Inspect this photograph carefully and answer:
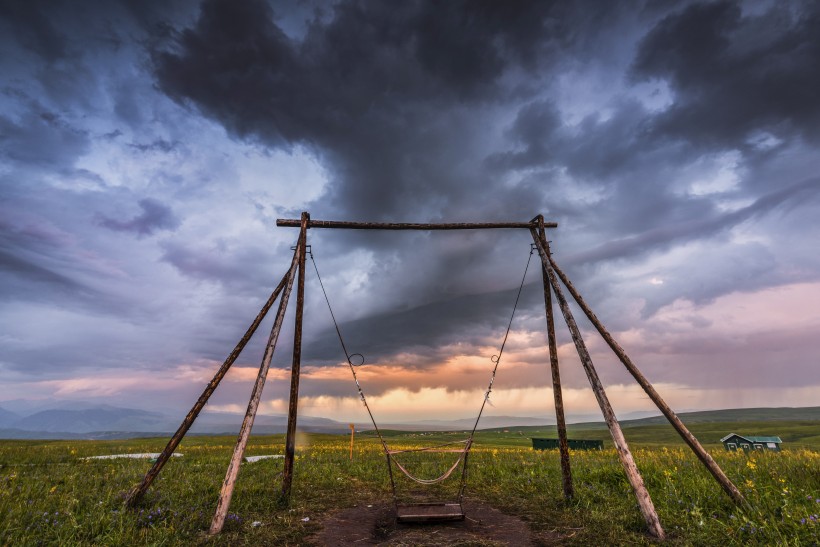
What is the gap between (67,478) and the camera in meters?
9.26

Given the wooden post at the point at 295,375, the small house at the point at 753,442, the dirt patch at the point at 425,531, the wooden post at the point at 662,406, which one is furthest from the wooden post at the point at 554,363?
the small house at the point at 753,442

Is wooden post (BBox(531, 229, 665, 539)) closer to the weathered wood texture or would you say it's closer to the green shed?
the weathered wood texture

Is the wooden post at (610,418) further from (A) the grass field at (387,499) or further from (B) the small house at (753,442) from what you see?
(B) the small house at (753,442)

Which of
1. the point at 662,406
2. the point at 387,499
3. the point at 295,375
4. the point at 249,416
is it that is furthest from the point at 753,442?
the point at 249,416

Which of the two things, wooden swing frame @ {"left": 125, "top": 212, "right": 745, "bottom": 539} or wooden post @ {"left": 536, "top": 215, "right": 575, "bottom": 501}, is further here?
wooden post @ {"left": 536, "top": 215, "right": 575, "bottom": 501}

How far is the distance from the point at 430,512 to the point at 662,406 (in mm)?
4893

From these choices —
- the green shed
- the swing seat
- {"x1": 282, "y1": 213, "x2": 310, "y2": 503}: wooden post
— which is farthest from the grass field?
the green shed

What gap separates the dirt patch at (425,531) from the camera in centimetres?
677

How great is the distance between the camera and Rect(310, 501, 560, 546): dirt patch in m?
6.77

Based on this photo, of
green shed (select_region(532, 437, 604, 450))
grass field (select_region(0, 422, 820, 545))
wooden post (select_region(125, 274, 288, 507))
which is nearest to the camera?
grass field (select_region(0, 422, 820, 545))

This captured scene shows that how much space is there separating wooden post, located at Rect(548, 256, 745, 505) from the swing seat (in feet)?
14.2

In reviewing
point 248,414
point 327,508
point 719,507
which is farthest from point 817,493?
point 248,414

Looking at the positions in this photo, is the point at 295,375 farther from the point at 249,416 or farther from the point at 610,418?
the point at 610,418

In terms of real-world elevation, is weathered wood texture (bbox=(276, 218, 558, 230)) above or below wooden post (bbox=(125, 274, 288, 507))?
above
